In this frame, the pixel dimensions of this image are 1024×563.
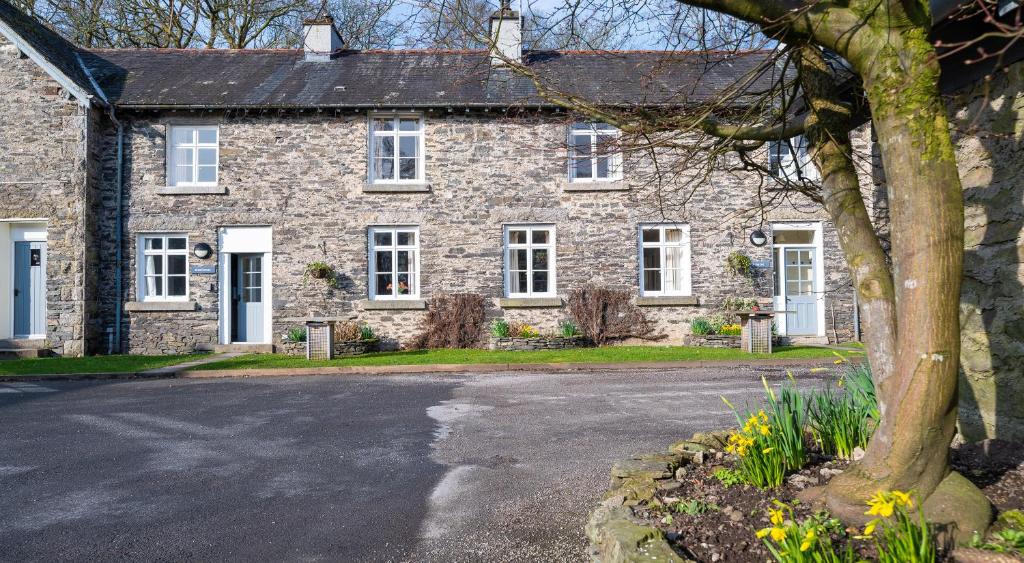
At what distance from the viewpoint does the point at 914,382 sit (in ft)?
9.57

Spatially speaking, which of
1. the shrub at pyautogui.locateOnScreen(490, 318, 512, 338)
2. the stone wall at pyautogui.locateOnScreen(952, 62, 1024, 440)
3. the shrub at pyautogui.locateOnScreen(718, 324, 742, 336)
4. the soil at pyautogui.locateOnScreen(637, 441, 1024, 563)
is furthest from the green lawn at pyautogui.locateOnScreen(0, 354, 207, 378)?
the stone wall at pyautogui.locateOnScreen(952, 62, 1024, 440)

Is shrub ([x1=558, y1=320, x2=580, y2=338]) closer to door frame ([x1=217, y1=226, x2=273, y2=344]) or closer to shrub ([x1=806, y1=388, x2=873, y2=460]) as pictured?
door frame ([x1=217, y1=226, x2=273, y2=344])

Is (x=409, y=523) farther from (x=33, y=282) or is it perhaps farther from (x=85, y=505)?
(x=33, y=282)

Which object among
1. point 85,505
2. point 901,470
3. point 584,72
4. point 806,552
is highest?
point 584,72

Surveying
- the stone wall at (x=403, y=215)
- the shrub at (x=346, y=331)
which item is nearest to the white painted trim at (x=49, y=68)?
the stone wall at (x=403, y=215)

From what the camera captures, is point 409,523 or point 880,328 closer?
point 880,328

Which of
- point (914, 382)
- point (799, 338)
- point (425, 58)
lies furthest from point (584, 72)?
point (914, 382)

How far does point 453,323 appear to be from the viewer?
15867 millimetres

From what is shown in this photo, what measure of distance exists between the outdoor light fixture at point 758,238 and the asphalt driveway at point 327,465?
6623 mm

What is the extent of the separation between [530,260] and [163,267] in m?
9.30

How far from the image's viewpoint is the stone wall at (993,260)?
12.7 ft

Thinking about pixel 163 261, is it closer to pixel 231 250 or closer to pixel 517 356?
pixel 231 250

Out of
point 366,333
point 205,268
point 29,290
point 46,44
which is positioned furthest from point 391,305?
point 46,44

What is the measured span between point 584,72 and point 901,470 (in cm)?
1558
